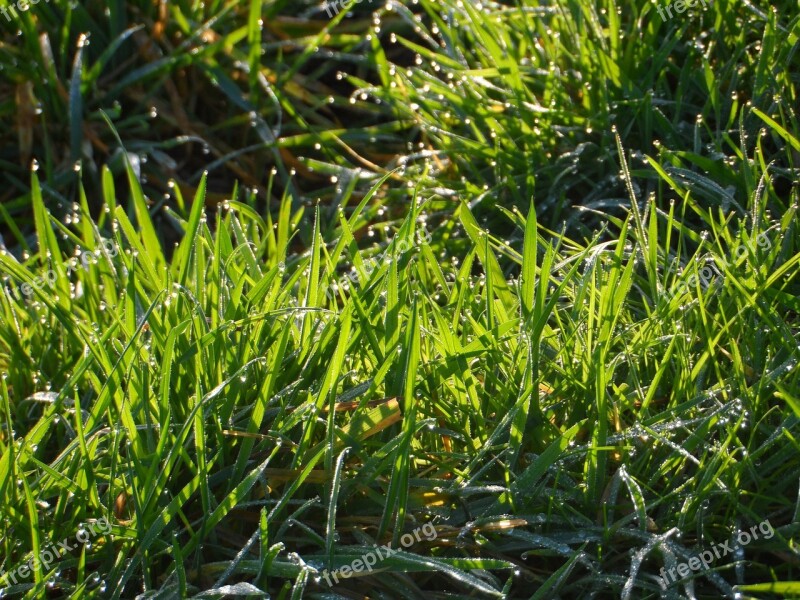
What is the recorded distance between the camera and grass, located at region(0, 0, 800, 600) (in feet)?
5.12

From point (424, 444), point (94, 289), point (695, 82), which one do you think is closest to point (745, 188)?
point (695, 82)

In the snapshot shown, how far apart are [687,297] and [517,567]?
0.60 meters

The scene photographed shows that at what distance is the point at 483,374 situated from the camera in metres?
1.82

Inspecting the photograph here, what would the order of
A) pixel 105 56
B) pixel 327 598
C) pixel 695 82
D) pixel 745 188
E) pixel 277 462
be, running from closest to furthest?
pixel 327 598
pixel 277 462
pixel 745 188
pixel 695 82
pixel 105 56

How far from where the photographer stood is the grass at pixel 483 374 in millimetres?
1561

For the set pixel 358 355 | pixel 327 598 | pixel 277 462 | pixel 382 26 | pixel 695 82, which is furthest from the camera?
pixel 382 26

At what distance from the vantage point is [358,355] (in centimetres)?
183

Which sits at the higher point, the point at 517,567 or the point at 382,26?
the point at 382,26

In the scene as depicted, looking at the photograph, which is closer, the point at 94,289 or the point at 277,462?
the point at 277,462

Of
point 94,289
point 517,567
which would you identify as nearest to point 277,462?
point 517,567

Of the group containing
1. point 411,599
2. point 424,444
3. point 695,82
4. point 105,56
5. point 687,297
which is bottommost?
point 411,599

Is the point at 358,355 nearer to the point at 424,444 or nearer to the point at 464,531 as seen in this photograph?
the point at 424,444

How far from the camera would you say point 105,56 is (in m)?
2.90

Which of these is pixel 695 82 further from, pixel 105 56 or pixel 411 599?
pixel 105 56
